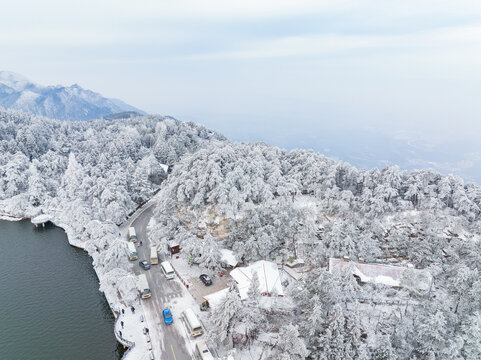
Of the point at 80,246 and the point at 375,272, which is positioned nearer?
the point at 375,272

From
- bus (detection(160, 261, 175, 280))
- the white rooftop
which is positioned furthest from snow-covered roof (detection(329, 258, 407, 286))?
bus (detection(160, 261, 175, 280))

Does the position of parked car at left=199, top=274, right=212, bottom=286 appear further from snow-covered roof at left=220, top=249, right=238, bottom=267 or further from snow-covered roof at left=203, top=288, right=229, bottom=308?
snow-covered roof at left=220, top=249, right=238, bottom=267

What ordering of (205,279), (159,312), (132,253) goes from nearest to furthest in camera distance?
(159,312) < (205,279) < (132,253)

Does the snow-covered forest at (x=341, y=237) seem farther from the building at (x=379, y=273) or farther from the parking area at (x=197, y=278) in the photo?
the parking area at (x=197, y=278)

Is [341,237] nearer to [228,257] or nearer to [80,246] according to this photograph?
[228,257]

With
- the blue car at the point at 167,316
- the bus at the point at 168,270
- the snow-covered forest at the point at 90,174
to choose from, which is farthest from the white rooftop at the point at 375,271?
the snow-covered forest at the point at 90,174

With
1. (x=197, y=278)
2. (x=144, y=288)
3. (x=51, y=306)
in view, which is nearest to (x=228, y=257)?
(x=197, y=278)
